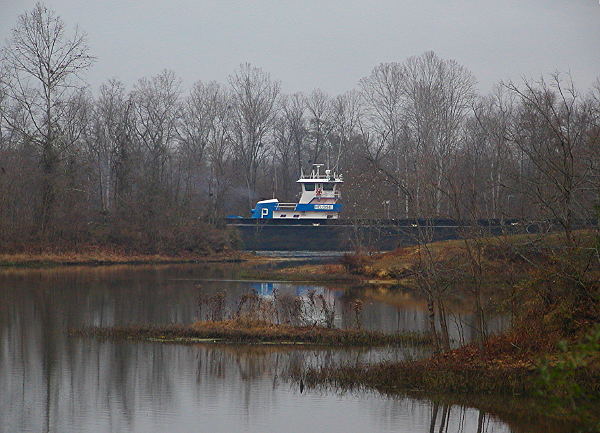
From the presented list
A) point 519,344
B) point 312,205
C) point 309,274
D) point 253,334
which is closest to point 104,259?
point 309,274

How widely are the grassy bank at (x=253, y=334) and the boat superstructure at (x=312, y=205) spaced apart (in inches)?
1479

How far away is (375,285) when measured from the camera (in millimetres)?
36844

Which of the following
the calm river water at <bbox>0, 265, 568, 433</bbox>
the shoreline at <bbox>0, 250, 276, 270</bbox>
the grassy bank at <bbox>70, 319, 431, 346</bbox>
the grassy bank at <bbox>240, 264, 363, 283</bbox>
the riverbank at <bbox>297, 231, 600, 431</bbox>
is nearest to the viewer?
the calm river water at <bbox>0, 265, 568, 433</bbox>

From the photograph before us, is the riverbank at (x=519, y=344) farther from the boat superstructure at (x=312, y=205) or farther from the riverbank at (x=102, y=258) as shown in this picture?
the boat superstructure at (x=312, y=205)

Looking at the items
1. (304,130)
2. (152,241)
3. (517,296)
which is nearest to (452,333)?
(517,296)

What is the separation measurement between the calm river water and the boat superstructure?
108 ft

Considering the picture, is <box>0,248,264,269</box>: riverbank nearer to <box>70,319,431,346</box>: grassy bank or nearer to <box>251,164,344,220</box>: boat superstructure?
<box>251,164,344,220</box>: boat superstructure

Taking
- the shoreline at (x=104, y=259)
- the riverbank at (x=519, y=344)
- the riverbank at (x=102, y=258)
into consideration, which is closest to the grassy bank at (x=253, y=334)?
the riverbank at (x=519, y=344)

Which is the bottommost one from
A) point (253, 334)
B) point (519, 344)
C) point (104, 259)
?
point (253, 334)

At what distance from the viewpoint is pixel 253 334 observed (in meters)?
20.9

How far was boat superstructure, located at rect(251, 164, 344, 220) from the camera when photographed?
59.6m

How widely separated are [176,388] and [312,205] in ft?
143

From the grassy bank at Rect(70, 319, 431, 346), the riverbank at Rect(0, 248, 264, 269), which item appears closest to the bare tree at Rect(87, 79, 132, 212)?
the riverbank at Rect(0, 248, 264, 269)

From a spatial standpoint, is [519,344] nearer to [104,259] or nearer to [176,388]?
[176,388]
